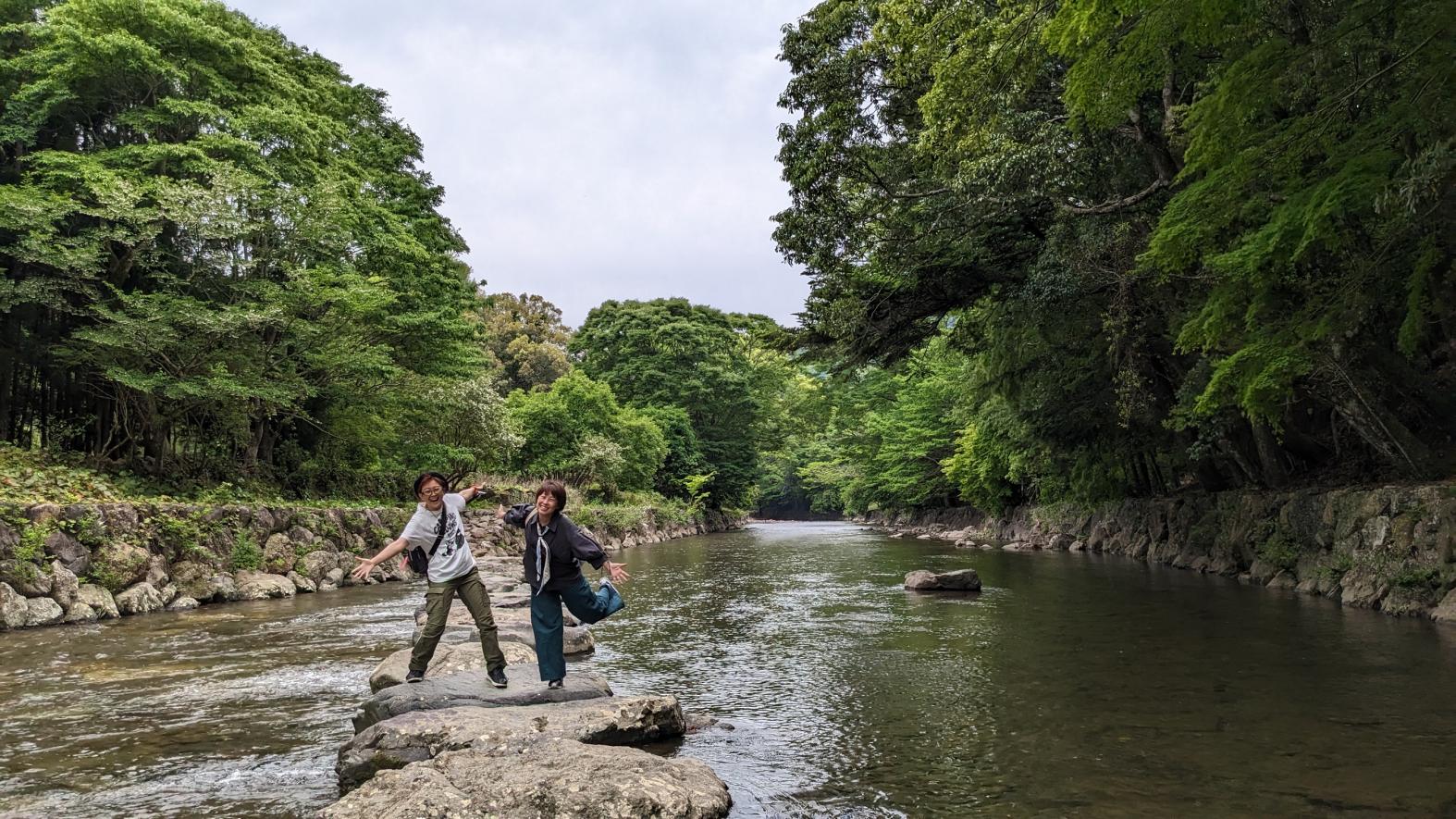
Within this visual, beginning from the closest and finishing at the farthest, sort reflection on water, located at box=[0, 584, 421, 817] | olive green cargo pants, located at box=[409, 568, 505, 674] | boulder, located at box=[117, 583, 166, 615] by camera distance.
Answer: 1. reflection on water, located at box=[0, 584, 421, 817]
2. olive green cargo pants, located at box=[409, 568, 505, 674]
3. boulder, located at box=[117, 583, 166, 615]

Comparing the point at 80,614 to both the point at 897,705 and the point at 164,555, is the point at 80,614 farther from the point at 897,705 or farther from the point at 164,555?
the point at 897,705

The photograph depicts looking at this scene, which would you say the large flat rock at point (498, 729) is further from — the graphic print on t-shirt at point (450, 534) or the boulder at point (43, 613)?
the boulder at point (43, 613)

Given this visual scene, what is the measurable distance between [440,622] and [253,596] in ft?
35.5

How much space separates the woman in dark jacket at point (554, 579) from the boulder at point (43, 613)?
9623 millimetres

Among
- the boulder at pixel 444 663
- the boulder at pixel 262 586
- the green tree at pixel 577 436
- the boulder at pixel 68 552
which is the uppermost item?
the green tree at pixel 577 436

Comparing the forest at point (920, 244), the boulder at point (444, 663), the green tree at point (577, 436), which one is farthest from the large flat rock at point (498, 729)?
the green tree at point (577, 436)

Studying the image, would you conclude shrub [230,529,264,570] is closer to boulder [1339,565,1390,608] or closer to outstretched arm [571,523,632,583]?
outstretched arm [571,523,632,583]

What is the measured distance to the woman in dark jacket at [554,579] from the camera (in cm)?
618

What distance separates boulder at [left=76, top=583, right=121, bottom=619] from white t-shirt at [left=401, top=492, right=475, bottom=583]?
29.7ft

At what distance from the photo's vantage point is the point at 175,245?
62.4ft

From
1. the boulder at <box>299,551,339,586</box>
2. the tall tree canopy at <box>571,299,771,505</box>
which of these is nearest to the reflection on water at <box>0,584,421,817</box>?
the boulder at <box>299,551,339,586</box>

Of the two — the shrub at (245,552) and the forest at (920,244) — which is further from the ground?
the forest at (920,244)

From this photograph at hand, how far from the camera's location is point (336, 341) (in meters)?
19.7

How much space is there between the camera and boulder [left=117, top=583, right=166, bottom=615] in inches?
499
